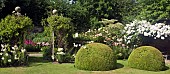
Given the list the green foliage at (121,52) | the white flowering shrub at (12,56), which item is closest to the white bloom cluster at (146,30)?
the green foliage at (121,52)

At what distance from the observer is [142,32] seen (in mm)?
15883

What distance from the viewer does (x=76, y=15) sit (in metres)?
32.6

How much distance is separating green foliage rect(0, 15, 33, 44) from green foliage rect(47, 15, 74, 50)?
1.47 m

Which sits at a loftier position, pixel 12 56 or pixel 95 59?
pixel 12 56

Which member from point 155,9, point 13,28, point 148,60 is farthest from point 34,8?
point 148,60

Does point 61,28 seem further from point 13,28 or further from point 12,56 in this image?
point 12,56

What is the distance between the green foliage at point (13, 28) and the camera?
39.8ft

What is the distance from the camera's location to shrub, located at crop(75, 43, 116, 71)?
460 inches

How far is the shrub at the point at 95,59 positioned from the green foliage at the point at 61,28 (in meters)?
2.23

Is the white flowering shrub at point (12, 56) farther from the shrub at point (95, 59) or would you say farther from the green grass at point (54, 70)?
the shrub at point (95, 59)

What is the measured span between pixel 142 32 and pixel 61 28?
422cm

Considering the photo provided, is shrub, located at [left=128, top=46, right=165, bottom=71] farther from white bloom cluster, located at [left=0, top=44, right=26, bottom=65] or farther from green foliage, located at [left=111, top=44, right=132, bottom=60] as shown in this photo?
white bloom cluster, located at [left=0, top=44, right=26, bottom=65]

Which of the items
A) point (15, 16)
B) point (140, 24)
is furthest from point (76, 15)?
point (15, 16)

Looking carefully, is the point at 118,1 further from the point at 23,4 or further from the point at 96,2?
the point at 23,4
